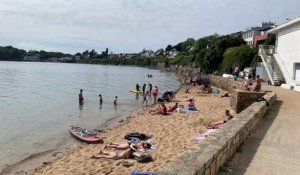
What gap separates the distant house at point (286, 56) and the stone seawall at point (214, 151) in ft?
59.2

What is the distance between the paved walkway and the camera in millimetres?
8000

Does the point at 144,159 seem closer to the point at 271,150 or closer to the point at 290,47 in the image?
the point at 271,150

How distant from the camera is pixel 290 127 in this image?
1292 centimetres

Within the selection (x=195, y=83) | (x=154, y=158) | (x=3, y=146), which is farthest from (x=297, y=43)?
(x=195, y=83)

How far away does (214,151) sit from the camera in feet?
24.5

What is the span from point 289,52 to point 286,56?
0.78m

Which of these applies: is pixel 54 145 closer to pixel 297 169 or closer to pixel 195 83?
pixel 297 169

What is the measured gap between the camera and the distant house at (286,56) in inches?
1132

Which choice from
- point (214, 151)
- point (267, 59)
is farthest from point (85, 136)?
point (267, 59)

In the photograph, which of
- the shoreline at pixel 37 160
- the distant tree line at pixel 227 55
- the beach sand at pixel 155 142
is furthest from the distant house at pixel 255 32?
the shoreline at pixel 37 160

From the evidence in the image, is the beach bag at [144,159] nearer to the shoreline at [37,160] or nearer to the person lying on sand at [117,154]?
the person lying on sand at [117,154]

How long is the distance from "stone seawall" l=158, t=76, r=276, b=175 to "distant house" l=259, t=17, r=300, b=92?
710 inches

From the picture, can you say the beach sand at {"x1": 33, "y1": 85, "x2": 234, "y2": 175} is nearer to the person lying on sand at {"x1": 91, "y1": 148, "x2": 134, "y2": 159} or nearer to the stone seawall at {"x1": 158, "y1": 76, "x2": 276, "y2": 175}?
the person lying on sand at {"x1": 91, "y1": 148, "x2": 134, "y2": 159}

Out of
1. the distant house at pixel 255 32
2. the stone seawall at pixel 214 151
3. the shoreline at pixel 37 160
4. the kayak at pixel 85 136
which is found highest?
the distant house at pixel 255 32
